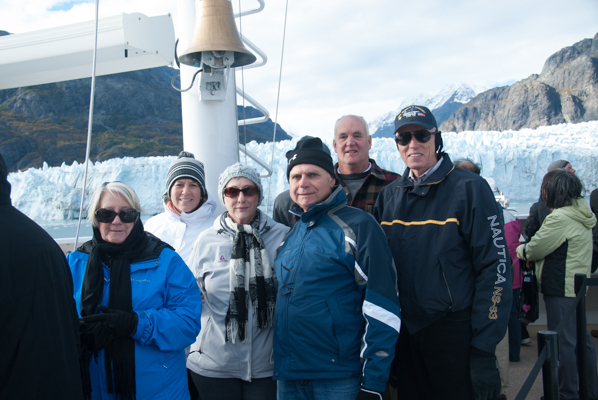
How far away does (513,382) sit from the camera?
9.86ft

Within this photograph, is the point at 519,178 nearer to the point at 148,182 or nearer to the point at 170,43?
the point at 148,182

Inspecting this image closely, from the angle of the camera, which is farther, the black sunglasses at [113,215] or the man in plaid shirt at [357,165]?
the man in plaid shirt at [357,165]

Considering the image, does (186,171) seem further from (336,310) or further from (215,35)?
(336,310)

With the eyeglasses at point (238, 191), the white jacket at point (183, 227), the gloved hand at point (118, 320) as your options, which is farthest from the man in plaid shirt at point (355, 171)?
the gloved hand at point (118, 320)

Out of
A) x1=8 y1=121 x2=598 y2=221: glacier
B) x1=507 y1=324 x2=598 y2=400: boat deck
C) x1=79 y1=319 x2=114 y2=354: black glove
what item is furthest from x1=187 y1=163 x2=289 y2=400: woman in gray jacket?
x1=8 y1=121 x2=598 y2=221: glacier

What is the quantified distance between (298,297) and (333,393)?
352 mm

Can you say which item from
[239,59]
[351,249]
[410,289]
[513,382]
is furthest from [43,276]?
[513,382]

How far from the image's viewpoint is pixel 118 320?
1.28 meters

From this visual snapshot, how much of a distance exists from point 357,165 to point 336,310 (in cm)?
114

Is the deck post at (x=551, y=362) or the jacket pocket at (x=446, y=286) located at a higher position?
the jacket pocket at (x=446, y=286)

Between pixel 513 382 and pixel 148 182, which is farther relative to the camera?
pixel 148 182

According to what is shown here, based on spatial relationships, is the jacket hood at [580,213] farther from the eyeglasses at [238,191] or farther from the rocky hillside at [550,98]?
the rocky hillside at [550,98]

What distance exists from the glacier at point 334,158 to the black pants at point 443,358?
13.0 metres

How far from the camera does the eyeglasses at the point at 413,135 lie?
1.67 meters
